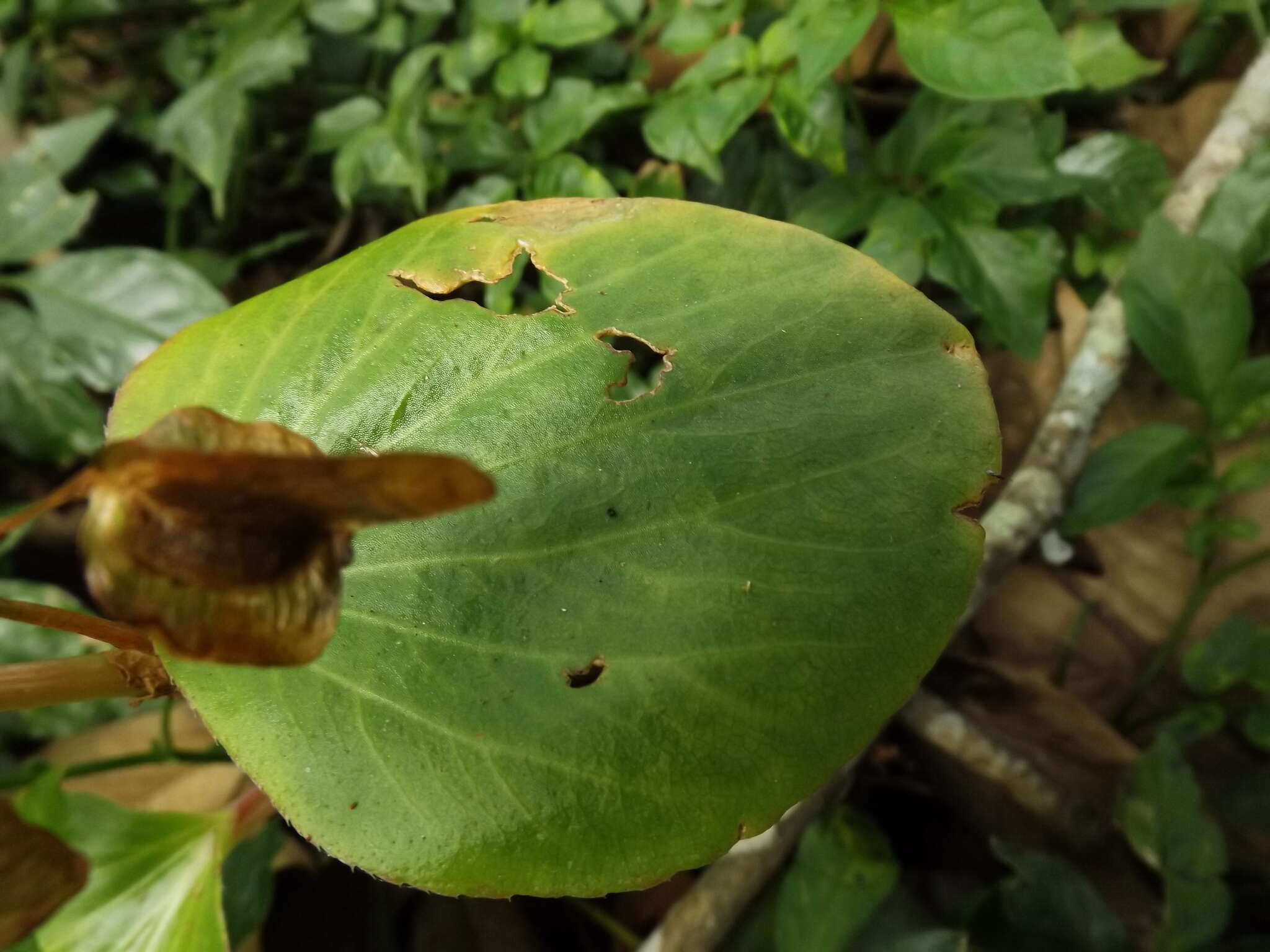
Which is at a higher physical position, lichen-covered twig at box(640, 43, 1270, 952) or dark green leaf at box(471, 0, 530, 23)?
→ dark green leaf at box(471, 0, 530, 23)

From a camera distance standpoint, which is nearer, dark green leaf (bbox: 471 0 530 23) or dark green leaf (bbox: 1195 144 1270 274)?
dark green leaf (bbox: 1195 144 1270 274)

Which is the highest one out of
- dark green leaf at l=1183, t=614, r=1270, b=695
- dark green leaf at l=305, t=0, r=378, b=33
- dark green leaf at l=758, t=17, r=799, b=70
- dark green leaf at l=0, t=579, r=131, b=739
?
dark green leaf at l=758, t=17, r=799, b=70

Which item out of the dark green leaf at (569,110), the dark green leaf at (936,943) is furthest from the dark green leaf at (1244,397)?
the dark green leaf at (569,110)

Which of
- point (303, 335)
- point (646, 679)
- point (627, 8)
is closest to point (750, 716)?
point (646, 679)

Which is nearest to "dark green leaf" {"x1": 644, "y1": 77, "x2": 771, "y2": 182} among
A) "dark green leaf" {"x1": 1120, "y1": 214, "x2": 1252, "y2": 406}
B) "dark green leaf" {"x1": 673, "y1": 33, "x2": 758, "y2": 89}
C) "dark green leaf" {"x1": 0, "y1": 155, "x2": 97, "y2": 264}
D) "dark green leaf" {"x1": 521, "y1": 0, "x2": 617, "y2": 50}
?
"dark green leaf" {"x1": 673, "y1": 33, "x2": 758, "y2": 89}

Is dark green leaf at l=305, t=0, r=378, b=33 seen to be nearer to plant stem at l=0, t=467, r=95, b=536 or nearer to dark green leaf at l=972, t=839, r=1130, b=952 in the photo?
plant stem at l=0, t=467, r=95, b=536

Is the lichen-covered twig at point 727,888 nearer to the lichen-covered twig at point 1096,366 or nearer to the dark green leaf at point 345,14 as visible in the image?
the lichen-covered twig at point 1096,366

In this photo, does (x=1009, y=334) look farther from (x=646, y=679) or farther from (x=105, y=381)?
(x=105, y=381)

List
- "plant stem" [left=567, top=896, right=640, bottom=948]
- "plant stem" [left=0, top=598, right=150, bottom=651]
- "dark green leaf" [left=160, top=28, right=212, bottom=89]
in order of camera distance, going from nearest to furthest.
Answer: "plant stem" [left=0, top=598, right=150, bottom=651]
"plant stem" [left=567, top=896, right=640, bottom=948]
"dark green leaf" [left=160, top=28, right=212, bottom=89]
